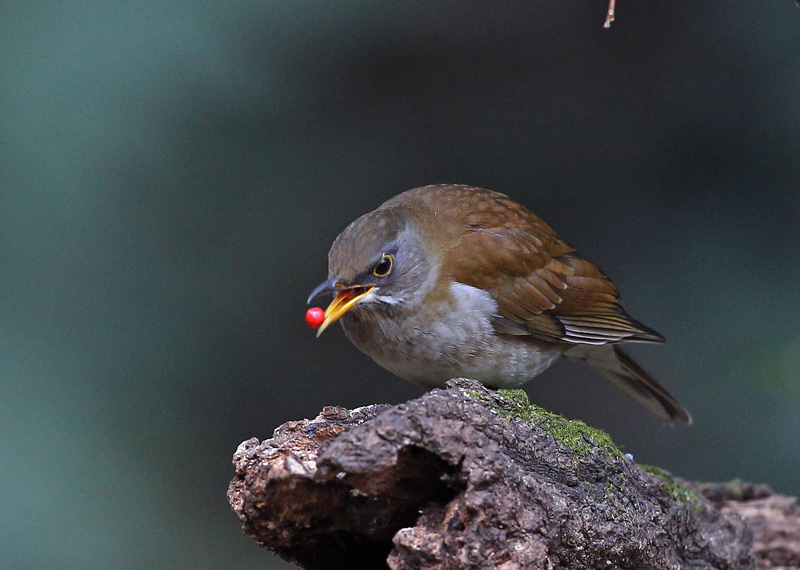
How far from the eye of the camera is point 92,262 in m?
5.34

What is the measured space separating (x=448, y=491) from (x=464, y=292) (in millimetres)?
1654

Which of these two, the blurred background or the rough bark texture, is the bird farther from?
the blurred background

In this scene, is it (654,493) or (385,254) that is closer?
(654,493)

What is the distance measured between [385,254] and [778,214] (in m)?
3.43

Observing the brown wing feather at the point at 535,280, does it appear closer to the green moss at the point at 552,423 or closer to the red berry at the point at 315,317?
the red berry at the point at 315,317

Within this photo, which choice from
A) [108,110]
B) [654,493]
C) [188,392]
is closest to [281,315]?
[188,392]

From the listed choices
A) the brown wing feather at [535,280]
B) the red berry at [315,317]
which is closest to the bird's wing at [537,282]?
the brown wing feather at [535,280]

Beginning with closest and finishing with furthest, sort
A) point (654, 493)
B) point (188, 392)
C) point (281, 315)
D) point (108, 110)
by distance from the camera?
point (654, 493), point (108, 110), point (188, 392), point (281, 315)

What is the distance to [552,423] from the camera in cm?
332

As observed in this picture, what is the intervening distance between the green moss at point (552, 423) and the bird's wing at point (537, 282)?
101 centimetres

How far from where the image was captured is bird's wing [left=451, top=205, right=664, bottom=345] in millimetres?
4430

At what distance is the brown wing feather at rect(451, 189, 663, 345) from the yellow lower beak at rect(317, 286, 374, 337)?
1.80ft

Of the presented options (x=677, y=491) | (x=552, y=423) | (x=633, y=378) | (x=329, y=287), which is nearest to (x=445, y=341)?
(x=329, y=287)

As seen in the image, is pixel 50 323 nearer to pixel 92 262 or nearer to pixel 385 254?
pixel 92 262
